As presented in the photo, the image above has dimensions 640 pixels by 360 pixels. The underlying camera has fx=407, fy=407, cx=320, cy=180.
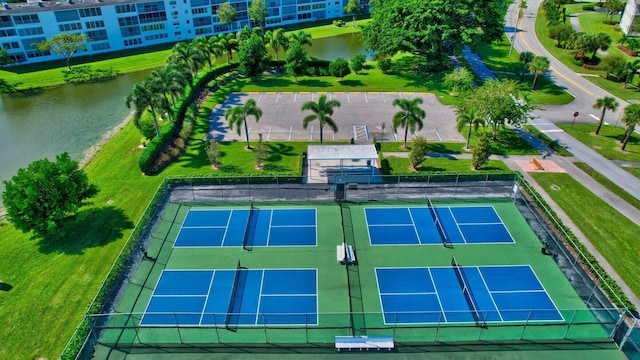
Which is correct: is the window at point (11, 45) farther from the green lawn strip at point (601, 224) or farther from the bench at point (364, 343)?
the green lawn strip at point (601, 224)

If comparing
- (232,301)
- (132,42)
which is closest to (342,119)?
(232,301)

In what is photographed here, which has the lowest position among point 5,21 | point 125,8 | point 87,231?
point 87,231

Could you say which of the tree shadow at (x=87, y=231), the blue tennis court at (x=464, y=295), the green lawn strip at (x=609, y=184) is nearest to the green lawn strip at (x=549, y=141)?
the green lawn strip at (x=609, y=184)

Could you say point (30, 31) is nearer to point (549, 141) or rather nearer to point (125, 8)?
point (125, 8)

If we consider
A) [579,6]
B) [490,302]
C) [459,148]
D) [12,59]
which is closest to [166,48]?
[12,59]

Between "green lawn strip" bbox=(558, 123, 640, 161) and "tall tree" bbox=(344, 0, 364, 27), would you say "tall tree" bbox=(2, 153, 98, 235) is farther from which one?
"tall tree" bbox=(344, 0, 364, 27)

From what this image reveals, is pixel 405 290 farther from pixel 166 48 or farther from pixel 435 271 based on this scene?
pixel 166 48
